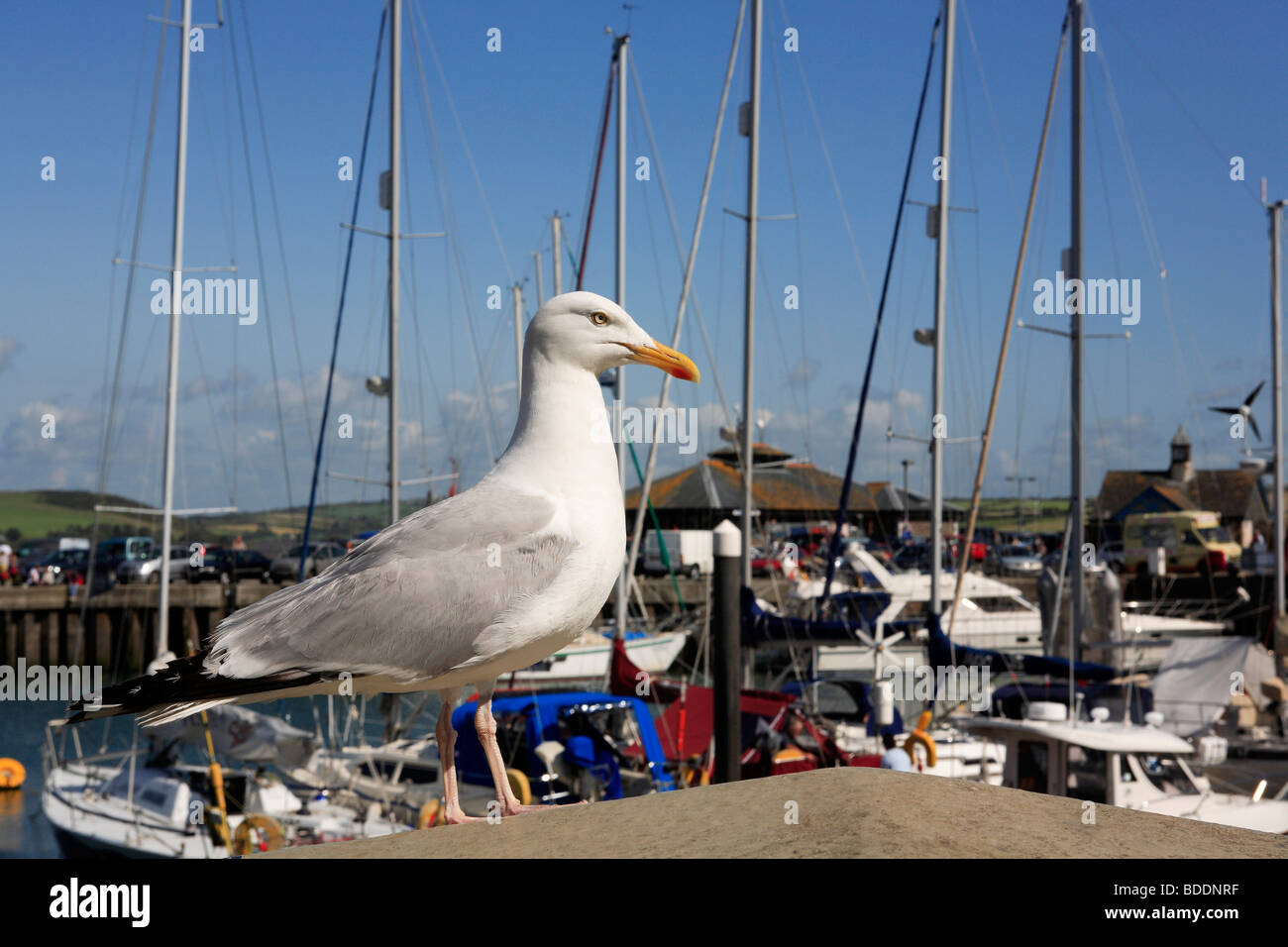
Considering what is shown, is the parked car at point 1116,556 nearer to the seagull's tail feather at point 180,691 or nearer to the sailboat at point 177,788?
the sailboat at point 177,788

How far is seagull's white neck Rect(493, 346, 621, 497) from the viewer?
407 cm

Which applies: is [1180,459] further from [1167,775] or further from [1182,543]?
[1167,775]

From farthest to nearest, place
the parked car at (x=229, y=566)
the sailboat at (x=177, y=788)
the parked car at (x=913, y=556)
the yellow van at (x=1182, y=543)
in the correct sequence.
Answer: the yellow van at (x=1182, y=543)
the parked car at (x=913, y=556)
the parked car at (x=229, y=566)
the sailboat at (x=177, y=788)

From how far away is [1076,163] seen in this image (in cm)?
1864

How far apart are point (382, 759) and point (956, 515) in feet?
221

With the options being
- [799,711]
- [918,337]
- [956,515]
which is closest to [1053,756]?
[799,711]

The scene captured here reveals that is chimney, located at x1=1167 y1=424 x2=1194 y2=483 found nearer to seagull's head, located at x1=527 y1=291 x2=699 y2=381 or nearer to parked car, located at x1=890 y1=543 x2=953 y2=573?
parked car, located at x1=890 y1=543 x2=953 y2=573

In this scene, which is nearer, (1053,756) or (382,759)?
(1053,756)

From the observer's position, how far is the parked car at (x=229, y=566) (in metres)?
47.8

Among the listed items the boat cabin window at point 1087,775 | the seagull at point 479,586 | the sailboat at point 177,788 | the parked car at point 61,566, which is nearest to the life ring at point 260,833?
the sailboat at point 177,788

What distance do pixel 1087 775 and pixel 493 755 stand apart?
34.4 feet

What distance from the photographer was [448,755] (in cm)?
391
